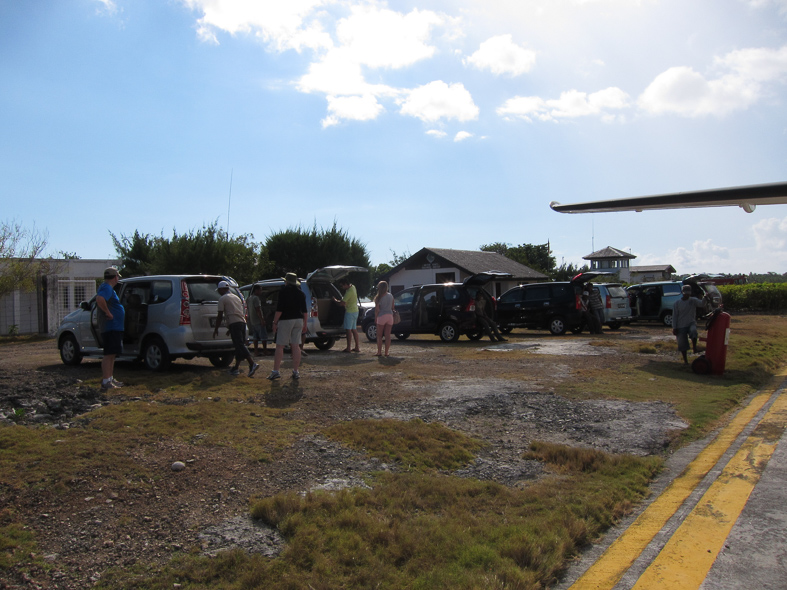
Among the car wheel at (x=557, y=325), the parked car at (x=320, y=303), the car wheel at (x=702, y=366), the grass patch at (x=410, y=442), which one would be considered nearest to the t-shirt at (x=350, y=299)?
the parked car at (x=320, y=303)

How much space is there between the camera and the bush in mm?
35375

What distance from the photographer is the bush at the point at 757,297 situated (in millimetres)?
35375

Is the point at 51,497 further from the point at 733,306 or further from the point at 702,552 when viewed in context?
the point at 733,306

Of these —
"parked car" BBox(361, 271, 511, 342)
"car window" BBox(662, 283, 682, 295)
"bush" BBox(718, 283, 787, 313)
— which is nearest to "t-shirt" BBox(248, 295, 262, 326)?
Result: "parked car" BBox(361, 271, 511, 342)

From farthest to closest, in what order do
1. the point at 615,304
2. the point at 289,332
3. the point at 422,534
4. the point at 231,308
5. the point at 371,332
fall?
the point at 615,304 < the point at 371,332 < the point at 231,308 < the point at 289,332 < the point at 422,534

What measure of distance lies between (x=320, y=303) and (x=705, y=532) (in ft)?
40.6

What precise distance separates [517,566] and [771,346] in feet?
47.8

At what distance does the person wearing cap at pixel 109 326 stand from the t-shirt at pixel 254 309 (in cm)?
508

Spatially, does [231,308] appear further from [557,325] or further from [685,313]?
[557,325]

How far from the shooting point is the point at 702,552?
148 inches

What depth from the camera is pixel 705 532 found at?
4062 millimetres

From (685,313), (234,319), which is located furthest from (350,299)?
(685,313)

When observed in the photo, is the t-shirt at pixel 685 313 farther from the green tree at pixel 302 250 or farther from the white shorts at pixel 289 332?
the green tree at pixel 302 250

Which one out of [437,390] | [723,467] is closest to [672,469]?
[723,467]
